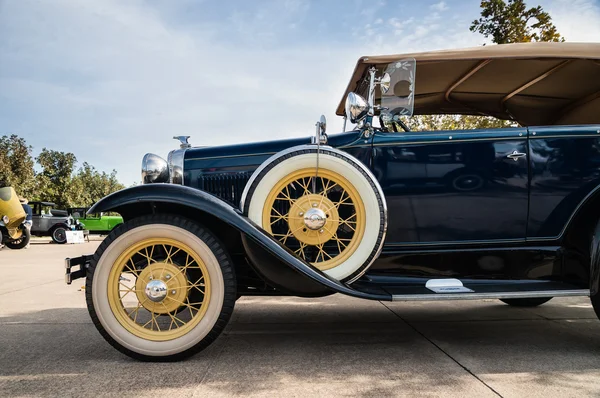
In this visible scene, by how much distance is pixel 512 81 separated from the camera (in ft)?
11.5

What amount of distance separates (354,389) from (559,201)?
191 centimetres

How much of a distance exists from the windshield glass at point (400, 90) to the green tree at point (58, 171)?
36.1 meters

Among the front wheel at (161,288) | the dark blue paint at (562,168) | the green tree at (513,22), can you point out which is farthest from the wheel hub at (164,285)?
the green tree at (513,22)

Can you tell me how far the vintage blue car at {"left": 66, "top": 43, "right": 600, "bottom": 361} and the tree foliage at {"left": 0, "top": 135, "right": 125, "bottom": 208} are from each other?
82.7 feet

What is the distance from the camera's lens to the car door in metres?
2.77

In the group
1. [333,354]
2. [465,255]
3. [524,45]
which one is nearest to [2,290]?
[333,354]

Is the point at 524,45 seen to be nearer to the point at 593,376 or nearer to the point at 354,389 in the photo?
the point at 593,376

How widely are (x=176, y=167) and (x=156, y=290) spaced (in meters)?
1.04

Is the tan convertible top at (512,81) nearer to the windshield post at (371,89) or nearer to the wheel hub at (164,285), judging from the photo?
the windshield post at (371,89)

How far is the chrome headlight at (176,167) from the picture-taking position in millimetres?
3036

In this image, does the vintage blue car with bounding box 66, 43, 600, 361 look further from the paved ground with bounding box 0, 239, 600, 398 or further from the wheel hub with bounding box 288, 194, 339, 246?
the paved ground with bounding box 0, 239, 600, 398

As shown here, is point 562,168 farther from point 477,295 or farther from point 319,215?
point 319,215

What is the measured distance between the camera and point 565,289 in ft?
8.14

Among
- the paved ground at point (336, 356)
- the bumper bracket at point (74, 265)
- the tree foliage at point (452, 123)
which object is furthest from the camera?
the tree foliage at point (452, 123)
